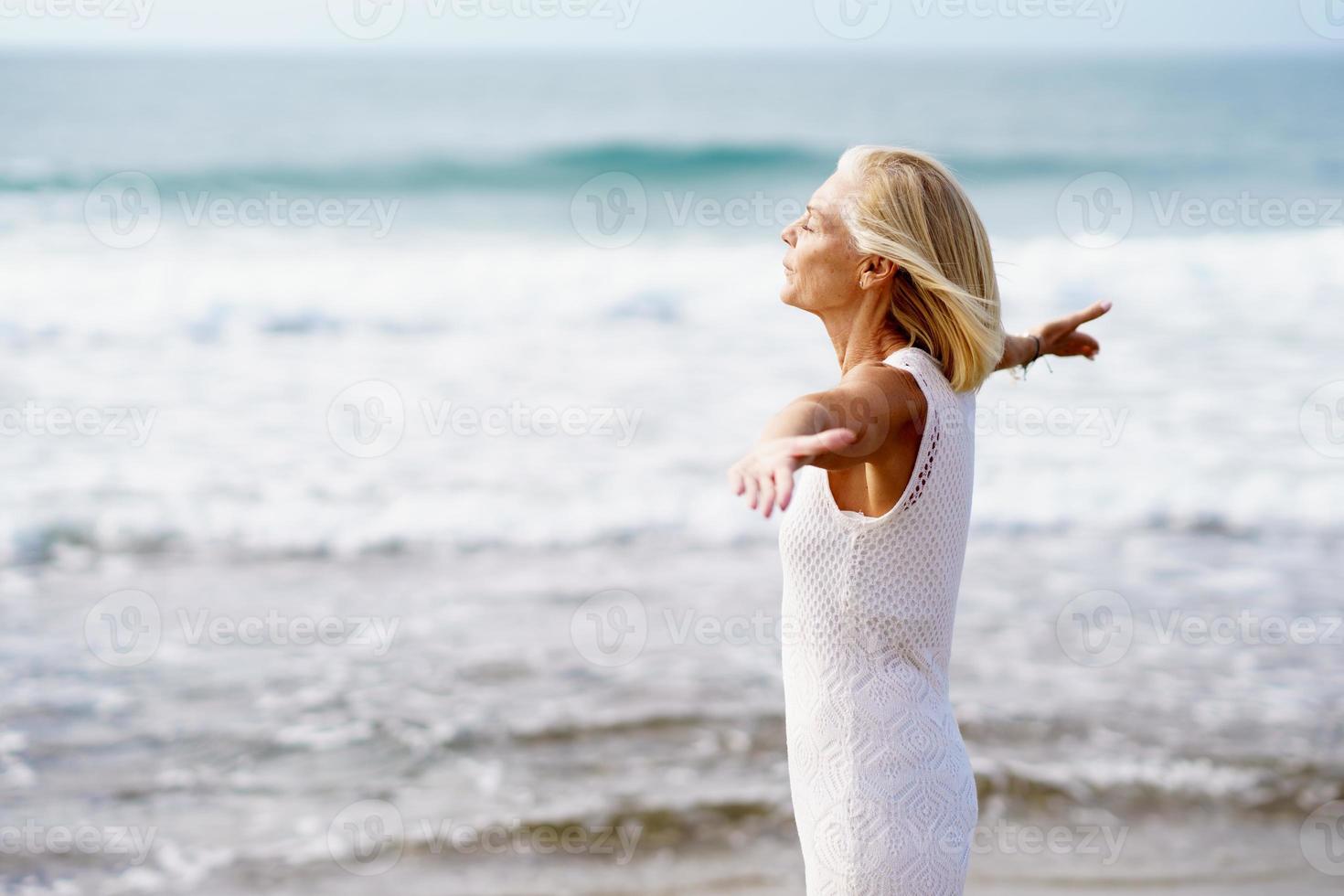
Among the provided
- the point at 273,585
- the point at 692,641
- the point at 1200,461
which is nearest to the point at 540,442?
the point at 273,585

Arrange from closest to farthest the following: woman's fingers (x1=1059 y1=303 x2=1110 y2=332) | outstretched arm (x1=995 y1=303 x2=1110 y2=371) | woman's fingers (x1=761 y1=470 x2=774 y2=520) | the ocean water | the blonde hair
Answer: woman's fingers (x1=761 y1=470 x2=774 y2=520)
the blonde hair
outstretched arm (x1=995 y1=303 x2=1110 y2=371)
woman's fingers (x1=1059 y1=303 x2=1110 y2=332)
the ocean water

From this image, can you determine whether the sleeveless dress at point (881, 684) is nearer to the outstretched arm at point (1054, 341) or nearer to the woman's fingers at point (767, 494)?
the woman's fingers at point (767, 494)

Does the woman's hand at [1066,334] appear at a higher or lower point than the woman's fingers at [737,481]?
higher

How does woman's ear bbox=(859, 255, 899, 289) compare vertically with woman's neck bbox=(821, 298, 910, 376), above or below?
above

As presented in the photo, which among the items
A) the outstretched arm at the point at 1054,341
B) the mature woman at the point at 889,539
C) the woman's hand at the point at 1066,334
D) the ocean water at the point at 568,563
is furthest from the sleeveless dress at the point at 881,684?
the ocean water at the point at 568,563

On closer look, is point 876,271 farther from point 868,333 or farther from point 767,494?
point 767,494

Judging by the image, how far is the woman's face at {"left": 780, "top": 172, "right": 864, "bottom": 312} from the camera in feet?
6.36

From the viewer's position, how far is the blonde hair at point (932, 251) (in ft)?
6.11

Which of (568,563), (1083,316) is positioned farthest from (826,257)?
(568,563)

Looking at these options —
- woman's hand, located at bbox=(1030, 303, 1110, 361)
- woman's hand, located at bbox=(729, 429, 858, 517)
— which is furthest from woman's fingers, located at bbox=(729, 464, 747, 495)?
woman's hand, located at bbox=(1030, 303, 1110, 361)

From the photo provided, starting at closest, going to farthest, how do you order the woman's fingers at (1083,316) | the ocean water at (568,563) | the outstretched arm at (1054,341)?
1. the outstretched arm at (1054,341)
2. the woman's fingers at (1083,316)
3. the ocean water at (568,563)

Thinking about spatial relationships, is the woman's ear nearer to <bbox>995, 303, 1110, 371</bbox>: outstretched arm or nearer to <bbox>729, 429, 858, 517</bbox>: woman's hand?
<bbox>729, 429, 858, 517</bbox>: woman's hand

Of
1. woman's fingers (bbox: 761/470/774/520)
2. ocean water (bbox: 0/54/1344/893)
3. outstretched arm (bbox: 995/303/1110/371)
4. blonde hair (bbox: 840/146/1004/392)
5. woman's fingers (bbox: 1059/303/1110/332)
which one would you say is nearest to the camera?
woman's fingers (bbox: 761/470/774/520)

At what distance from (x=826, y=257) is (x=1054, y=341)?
1.03 meters
